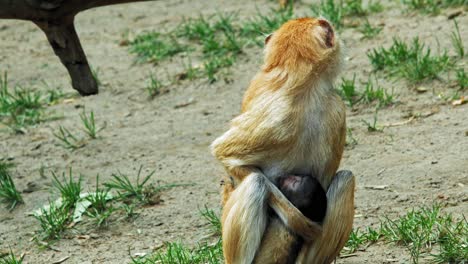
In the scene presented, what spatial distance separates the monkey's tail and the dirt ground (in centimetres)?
103

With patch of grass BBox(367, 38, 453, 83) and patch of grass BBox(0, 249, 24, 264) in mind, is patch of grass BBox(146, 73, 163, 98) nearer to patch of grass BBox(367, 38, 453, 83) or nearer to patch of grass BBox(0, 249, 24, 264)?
patch of grass BBox(367, 38, 453, 83)

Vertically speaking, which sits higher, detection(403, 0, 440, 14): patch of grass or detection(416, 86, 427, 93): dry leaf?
detection(403, 0, 440, 14): patch of grass

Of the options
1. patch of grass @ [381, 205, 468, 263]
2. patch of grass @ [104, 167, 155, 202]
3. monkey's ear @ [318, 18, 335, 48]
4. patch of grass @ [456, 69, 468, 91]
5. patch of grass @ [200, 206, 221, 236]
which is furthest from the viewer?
patch of grass @ [456, 69, 468, 91]

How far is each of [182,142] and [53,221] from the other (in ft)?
5.84

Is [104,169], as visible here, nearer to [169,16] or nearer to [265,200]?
[265,200]

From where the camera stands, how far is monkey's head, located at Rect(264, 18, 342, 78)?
570cm

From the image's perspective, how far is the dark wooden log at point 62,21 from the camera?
651cm

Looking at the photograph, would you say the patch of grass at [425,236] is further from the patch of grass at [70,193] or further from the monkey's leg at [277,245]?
the patch of grass at [70,193]

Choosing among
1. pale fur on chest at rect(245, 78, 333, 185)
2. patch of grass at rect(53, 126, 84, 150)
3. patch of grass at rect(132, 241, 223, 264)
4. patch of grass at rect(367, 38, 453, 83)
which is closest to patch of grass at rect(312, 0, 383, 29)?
patch of grass at rect(367, 38, 453, 83)

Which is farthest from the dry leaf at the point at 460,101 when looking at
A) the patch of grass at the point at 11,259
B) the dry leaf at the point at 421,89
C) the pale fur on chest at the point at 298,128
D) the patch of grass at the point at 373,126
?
the patch of grass at the point at 11,259

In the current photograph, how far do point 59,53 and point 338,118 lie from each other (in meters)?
2.30

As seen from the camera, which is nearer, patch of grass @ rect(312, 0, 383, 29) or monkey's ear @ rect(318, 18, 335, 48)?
monkey's ear @ rect(318, 18, 335, 48)

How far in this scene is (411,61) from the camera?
908 cm

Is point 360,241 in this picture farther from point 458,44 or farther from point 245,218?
point 458,44
